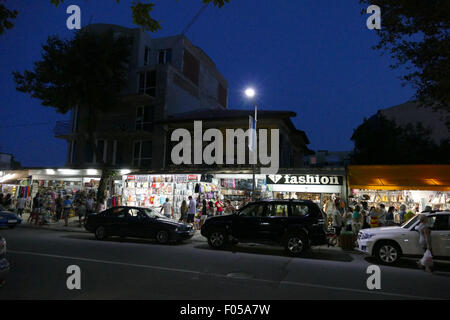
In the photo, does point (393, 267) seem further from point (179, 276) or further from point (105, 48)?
point (105, 48)

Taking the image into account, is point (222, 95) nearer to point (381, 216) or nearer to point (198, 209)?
point (198, 209)

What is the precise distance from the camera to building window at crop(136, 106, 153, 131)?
974 inches

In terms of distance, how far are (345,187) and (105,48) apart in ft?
63.1

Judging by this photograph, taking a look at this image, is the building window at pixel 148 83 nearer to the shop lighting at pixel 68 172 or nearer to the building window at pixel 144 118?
the building window at pixel 144 118

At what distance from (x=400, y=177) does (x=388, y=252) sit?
22.4ft

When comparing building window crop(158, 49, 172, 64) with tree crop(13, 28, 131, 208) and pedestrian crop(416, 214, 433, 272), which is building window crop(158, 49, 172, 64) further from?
pedestrian crop(416, 214, 433, 272)

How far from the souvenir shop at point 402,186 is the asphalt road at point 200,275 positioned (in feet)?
18.3

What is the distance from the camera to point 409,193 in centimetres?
1485

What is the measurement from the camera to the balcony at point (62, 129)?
26611 millimetres

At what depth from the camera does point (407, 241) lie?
29.7ft

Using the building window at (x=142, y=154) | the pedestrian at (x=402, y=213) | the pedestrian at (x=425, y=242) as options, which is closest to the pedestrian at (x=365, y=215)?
the pedestrian at (x=402, y=213)

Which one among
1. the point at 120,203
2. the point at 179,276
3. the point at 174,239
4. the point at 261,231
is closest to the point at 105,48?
the point at 120,203

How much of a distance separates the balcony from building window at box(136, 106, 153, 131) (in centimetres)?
706

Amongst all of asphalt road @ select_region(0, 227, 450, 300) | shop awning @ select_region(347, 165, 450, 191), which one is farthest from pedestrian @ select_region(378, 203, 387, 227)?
asphalt road @ select_region(0, 227, 450, 300)
